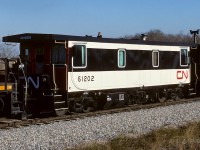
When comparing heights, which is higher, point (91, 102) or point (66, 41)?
point (66, 41)

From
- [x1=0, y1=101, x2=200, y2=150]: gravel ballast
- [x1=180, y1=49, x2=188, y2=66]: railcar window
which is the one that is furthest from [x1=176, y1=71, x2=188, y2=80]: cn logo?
[x1=0, y1=101, x2=200, y2=150]: gravel ballast

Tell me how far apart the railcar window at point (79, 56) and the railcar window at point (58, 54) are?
42 cm

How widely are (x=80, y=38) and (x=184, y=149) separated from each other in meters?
8.07

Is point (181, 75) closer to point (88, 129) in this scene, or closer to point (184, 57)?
point (184, 57)

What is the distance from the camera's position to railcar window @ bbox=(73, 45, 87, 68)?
624 inches

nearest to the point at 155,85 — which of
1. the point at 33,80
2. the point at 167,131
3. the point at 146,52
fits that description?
the point at 146,52

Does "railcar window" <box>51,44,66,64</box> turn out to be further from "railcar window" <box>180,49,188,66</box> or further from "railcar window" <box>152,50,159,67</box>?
"railcar window" <box>180,49,188,66</box>

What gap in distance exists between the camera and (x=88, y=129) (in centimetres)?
1273

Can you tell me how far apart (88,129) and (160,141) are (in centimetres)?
326

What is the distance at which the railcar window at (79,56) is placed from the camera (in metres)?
15.8

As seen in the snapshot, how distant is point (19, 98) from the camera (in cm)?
1489

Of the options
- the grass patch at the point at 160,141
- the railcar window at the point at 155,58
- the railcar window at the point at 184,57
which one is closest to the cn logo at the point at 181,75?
the railcar window at the point at 184,57

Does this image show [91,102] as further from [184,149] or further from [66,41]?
[184,149]

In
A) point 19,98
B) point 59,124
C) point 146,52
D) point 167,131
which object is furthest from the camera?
point 146,52
